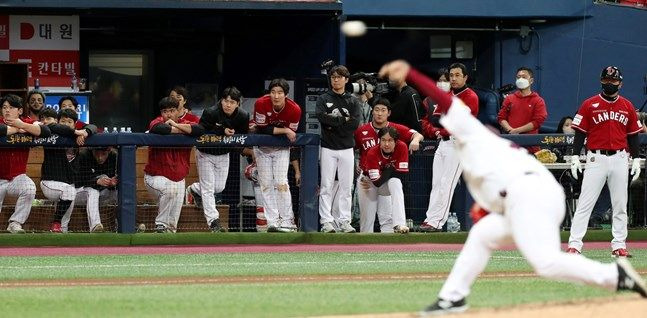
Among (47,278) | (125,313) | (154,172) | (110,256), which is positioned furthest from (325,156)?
(125,313)

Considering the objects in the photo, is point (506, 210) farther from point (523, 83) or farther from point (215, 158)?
point (523, 83)

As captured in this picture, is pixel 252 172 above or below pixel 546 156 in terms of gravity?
below

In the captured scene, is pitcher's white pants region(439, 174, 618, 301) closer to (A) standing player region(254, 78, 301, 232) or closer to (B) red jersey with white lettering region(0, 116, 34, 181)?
(A) standing player region(254, 78, 301, 232)

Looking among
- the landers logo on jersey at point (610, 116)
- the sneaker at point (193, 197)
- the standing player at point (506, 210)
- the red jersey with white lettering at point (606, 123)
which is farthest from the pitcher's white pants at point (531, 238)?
the sneaker at point (193, 197)

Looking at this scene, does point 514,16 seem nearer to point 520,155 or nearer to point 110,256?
point 110,256

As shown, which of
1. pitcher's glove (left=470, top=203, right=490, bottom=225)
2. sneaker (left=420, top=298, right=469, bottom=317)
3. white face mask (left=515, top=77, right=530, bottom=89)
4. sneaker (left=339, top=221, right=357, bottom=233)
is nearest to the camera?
sneaker (left=420, top=298, right=469, bottom=317)

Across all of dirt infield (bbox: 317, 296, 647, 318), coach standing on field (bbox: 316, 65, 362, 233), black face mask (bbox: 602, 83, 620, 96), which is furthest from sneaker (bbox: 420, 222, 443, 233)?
dirt infield (bbox: 317, 296, 647, 318)

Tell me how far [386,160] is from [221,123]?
2084 millimetres

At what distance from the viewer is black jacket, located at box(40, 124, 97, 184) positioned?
17.0 meters

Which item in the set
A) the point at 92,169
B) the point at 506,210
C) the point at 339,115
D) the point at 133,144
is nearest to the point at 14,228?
the point at 92,169

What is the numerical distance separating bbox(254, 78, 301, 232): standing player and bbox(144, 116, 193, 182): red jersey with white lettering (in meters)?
0.89

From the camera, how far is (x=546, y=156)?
60.1 ft

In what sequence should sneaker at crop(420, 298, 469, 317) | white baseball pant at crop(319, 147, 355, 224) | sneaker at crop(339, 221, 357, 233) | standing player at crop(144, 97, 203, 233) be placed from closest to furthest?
sneaker at crop(420, 298, 469, 317)
standing player at crop(144, 97, 203, 233)
white baseball pant at crop(319, 147, 355, 224)
sneaker at crop(339, 221, 357, 233)

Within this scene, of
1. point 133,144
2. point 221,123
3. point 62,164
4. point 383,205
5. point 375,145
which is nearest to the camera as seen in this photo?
point 62,164
